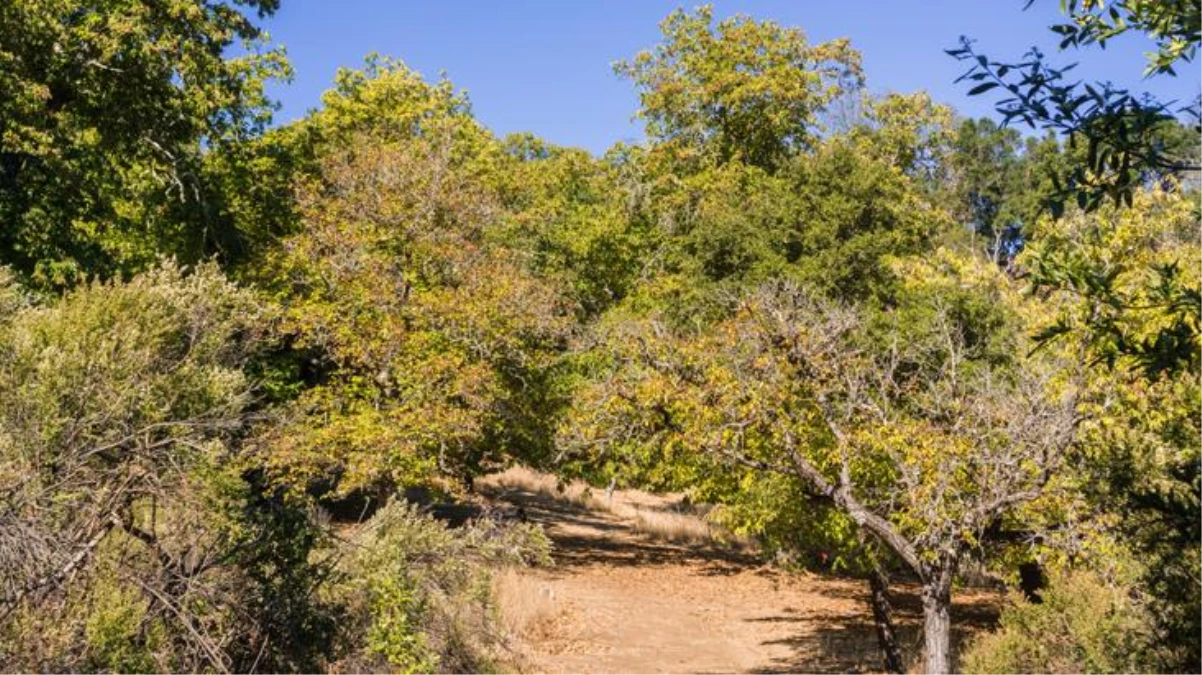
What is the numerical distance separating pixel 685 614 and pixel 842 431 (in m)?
11.1

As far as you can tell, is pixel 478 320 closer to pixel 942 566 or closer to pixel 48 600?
pixel 942 566

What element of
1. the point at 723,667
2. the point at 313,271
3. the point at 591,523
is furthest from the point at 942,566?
the point at 591,523

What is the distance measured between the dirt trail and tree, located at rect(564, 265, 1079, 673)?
13.9 ft

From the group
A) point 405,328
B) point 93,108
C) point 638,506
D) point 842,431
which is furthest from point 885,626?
point 638,506

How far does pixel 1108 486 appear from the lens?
311 inches

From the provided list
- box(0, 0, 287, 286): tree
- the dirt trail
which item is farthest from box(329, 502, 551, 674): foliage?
box(0, 0, 287, 286): tree

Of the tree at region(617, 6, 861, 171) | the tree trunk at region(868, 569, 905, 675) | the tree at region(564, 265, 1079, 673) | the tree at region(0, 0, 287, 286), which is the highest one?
the tree at region(617, 6, 861, 171)

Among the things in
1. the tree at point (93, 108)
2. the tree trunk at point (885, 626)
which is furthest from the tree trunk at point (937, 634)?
the tree at point (93, 108)

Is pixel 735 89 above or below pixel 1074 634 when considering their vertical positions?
above

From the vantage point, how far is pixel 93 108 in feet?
60.4

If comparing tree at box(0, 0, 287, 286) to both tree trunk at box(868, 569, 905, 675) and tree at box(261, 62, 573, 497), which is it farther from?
tree trunk at box(868, 569, 905, 675)

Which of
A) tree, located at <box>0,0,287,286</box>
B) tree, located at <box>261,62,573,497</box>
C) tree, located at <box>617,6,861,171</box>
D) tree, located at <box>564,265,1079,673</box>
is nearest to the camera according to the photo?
tree, located at <box>564,265,1079,673</box>

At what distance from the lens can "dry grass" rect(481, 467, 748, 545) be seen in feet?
113

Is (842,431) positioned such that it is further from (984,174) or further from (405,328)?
(984,174)
